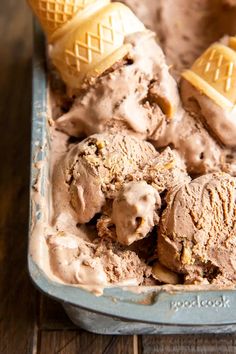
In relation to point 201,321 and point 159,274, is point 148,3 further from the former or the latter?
point 201,321

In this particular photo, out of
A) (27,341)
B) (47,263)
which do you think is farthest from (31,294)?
(47,263)

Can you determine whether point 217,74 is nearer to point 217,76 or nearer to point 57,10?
point 217,76

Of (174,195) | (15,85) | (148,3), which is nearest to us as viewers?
(174,195)

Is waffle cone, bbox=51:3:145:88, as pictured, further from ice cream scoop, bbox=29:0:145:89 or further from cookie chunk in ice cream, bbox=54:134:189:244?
cookie chunk in ice cream, bbox=54:134:189:244

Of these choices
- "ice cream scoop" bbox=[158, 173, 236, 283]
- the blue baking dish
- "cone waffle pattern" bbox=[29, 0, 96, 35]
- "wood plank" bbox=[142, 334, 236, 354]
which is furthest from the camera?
"cone waffle pattern" bbox=[29, 0, 96, 35]

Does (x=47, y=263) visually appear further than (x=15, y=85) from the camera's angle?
No

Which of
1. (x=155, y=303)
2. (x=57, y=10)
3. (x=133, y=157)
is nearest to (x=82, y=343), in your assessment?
(x=155, y=303)

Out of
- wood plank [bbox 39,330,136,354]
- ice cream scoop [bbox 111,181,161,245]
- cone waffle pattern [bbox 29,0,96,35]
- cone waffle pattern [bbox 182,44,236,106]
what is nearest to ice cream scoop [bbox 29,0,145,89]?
cone waffle pattern [bbox 29,0,96,35]
